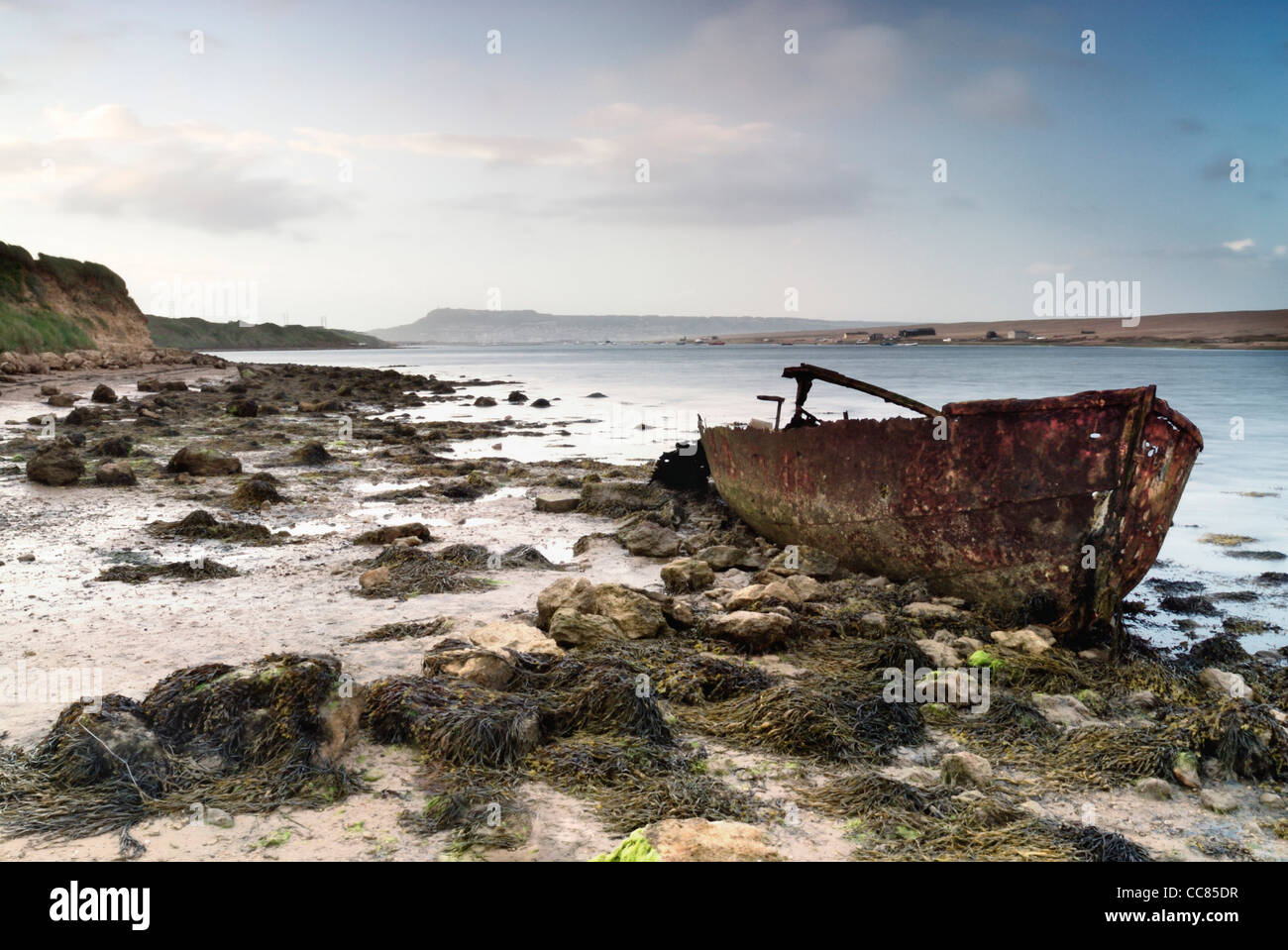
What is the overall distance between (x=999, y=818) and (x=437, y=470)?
37.3 ft

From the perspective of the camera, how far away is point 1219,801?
12.2 ft

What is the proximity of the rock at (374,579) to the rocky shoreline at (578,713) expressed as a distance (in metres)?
0.03

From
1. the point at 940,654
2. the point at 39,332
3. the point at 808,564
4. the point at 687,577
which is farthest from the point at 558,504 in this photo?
the point at 39,332

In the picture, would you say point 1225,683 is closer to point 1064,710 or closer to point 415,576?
point 1064,710

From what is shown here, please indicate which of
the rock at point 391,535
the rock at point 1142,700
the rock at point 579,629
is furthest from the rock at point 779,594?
the rock at point 391,535

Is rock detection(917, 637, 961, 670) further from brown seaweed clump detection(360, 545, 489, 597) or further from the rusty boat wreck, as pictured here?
brown seaweed clump detection(360, 545, 489, 597)

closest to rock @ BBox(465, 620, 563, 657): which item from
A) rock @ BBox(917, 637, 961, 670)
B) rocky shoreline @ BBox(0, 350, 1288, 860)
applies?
rocky shoreline @ BBox(0, 350, 1288, 860)

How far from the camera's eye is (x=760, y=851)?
3.03m

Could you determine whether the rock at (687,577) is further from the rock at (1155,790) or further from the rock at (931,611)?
the rock at (1155,790)

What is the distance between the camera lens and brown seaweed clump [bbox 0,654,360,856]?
3412 mm

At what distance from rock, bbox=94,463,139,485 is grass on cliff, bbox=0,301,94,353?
92.6ft

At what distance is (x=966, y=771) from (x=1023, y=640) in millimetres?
1976
